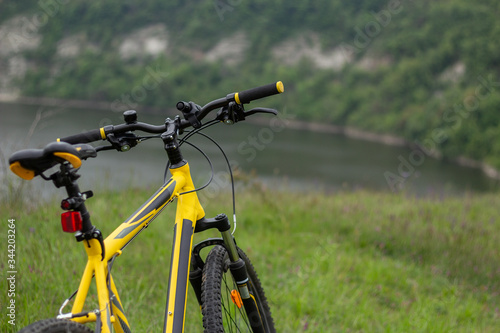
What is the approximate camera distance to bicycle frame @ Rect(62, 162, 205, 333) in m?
1.45

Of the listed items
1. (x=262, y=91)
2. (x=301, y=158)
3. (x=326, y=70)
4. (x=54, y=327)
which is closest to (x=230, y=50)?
(x=326, y=70)

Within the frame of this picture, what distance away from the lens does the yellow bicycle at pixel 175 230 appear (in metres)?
1.40

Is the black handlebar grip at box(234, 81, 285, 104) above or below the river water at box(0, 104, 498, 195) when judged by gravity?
below

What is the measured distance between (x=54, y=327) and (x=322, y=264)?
3180mm

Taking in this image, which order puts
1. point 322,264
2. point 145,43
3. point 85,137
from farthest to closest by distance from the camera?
point 145,43, point 322,264, point 85,137

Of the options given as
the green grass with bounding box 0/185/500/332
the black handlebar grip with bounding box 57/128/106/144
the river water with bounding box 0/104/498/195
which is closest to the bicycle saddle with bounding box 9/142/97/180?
the black handlebar grip with bounding box 57/128/106/144

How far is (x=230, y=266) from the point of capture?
2.19 meters

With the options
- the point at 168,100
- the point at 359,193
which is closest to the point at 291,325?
the point at 359,193

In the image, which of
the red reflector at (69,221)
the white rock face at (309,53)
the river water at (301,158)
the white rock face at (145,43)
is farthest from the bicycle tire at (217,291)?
the white rock face at (145,43)

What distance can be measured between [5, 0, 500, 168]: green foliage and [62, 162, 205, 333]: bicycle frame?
42689 mm

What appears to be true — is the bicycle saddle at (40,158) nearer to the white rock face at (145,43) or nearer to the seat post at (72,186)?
the seat post at (72,186)

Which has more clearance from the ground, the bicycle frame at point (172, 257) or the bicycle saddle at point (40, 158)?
the bicycle saddle at point (40, 158)

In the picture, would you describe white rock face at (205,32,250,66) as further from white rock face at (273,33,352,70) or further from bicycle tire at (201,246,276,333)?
bicycle tire at (201,246,276,333)

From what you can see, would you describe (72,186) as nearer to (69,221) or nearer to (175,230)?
(69,221)
